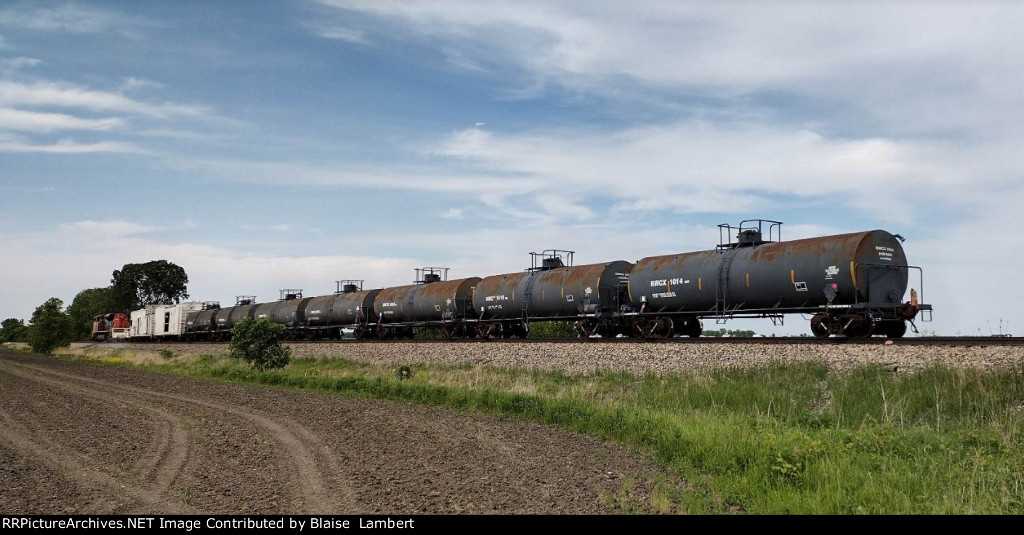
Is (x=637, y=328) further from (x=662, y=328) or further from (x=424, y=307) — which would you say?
(x=424, y=307)

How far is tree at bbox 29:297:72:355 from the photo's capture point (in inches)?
2372

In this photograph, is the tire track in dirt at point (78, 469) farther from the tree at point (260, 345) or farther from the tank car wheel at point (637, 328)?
the tank car wheel at point (637, 328)

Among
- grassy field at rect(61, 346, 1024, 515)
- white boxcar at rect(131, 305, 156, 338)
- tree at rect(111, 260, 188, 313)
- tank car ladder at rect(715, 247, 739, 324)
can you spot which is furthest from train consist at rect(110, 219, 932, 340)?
tree at rect(111, 260, 188, 313)

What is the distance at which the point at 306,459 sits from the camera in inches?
425

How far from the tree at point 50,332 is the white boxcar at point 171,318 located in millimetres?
8531

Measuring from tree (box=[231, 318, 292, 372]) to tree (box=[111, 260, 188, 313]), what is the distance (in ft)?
313

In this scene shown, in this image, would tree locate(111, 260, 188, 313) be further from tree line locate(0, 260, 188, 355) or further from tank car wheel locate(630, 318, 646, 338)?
tank car wheel locate(630, 318, 646, 338)

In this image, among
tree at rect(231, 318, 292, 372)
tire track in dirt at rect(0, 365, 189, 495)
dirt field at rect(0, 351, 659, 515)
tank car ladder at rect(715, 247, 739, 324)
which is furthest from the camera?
tree at rect(231, 318, 292, 372)

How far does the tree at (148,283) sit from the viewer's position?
380 ft

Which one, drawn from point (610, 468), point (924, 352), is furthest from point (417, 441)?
point (924, 352)

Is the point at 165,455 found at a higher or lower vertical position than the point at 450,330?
lower

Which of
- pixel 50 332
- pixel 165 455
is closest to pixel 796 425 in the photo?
pixel 165 455

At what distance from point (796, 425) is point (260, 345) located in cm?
2334
